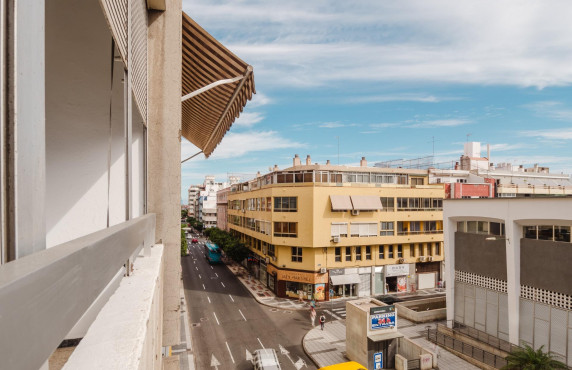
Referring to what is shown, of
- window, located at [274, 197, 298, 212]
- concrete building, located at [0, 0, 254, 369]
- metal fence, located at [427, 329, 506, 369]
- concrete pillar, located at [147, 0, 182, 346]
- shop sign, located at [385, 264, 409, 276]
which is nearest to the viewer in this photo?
concrete building, located at [0, 0, 254, 369]

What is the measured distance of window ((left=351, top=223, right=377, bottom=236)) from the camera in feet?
110

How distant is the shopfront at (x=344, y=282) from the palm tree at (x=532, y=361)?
1665 centimetres

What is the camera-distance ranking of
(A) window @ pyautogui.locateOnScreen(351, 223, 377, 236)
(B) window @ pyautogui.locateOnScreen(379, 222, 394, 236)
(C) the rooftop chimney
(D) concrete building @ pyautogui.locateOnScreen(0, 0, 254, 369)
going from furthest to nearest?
(C) the rooftop chimney
(B) window @ pyautogui.locateOnScreen(379, 222, 394, 236)
(A) window @ pyautogui.locateOnScreen(351, 223, 377, 236)
(D) concrete building @ pyautogui.locateOnScreen(0, 0, 254, 369)

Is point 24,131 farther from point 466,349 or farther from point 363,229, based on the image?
point 363,229

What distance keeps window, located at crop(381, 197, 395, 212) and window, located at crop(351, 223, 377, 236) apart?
6.84ft

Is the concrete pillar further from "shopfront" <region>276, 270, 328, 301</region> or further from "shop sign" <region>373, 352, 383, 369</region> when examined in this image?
"shopfront" <region>276, 270, 328, 301</region>

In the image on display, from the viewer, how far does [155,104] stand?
195 inches

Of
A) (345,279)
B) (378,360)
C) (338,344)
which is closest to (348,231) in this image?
(345,279)

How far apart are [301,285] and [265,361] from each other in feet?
50.6

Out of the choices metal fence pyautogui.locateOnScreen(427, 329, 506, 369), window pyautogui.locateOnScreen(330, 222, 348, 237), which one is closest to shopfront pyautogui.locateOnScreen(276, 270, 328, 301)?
window pyautogui.locateOnScreen(330, 222, 348, 237)

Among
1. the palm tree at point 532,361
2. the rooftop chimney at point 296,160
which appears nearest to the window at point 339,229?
the rooftop chimney at point 296,160

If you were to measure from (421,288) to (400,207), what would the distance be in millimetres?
9308

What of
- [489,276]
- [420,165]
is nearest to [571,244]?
[489,276]

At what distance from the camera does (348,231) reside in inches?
1305
